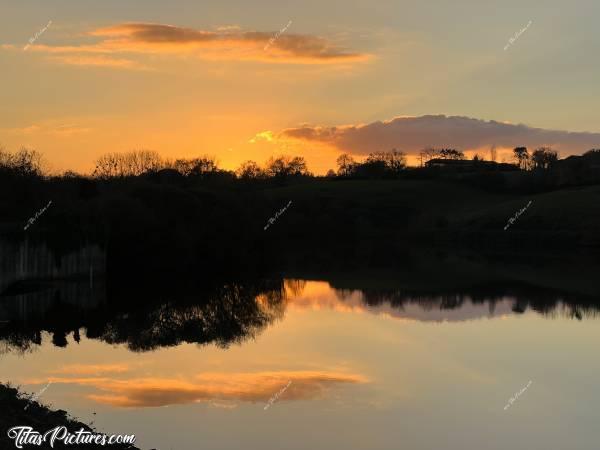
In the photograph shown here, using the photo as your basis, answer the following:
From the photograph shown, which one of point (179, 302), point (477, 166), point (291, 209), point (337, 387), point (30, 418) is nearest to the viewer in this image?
Answer: point (30, 418)

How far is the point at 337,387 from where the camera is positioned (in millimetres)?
20422

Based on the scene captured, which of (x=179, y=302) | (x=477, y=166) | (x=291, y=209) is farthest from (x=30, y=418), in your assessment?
(x=477, y=166)

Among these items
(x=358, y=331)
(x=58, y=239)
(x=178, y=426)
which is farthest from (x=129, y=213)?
(x=178, y=426)

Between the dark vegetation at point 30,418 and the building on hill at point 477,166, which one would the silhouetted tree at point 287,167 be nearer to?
the building on hill at point 477,166

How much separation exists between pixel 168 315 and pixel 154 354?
8468mm

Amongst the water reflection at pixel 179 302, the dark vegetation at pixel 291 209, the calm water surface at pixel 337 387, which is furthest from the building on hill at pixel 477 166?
the calm water surface at pixel 337 387

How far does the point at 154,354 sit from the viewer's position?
2455cm

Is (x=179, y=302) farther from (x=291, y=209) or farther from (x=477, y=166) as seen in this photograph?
(x=477, y=166)

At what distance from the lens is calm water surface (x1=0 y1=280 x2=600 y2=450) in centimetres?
1633

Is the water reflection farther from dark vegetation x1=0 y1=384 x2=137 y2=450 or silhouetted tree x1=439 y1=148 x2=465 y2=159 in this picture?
silhouetted tree x1=439 y1=148 x2=465 y2=159

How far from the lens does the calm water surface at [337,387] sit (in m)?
16.3

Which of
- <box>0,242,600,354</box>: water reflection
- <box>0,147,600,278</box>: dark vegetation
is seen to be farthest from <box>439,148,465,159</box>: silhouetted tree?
<box>0,242,600,354</box>: water reflection

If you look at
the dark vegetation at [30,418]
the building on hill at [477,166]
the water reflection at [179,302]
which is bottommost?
the water reflection at [179,302]

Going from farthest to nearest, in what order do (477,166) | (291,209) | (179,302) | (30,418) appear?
1. (477,166)
2. (291,209)
3. (179,302)
4. (30,418)
